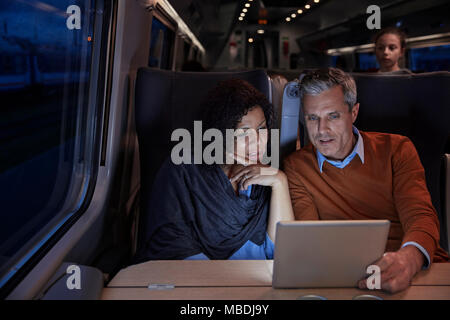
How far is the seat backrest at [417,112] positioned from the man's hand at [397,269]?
2.77ft

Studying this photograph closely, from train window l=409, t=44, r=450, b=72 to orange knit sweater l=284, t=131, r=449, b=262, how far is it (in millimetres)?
3883

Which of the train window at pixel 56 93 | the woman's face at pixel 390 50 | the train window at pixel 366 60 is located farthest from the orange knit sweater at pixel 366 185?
the train window at pixel 366 60

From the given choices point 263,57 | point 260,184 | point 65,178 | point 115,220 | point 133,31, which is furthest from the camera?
point 263,57

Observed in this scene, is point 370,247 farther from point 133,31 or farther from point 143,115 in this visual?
point 133,31

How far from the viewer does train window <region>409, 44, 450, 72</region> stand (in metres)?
5.04

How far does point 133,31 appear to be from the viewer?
2238 mm

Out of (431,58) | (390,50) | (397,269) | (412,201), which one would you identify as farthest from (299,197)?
(431,58)

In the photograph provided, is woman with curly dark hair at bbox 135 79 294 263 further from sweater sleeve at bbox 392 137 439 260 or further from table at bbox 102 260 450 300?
A: sweater sleeve at bbox 392 137 439 260

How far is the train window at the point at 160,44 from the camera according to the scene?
357 cm

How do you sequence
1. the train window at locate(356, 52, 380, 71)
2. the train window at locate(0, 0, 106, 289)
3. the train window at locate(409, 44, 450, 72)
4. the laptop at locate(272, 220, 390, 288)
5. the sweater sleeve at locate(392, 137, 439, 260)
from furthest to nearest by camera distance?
the train window at locate(356, 52, 380, 71)
the train window at locate(409, 44, 450, 72)
the train window at locate(0, 0, 106, 289)
the sweater sleeve at locate(392, 137, 439, 260)
the laptop at locate(272, 220, 390, 288)

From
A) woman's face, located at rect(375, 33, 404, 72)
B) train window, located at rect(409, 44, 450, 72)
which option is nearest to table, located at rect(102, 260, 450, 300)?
woman's face, located at rect(375, 33, 404, 72)

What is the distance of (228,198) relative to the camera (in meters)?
1.52
